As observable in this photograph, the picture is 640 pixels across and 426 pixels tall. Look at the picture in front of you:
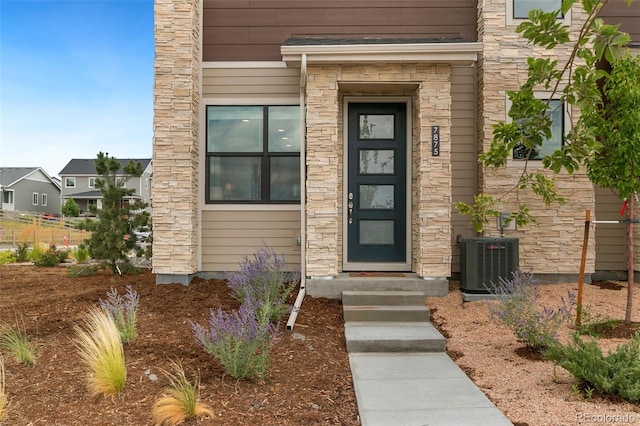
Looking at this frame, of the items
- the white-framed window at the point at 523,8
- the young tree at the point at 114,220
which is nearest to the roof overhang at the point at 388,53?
the white-framed window at the point at 523,8

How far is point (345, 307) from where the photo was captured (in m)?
4.98

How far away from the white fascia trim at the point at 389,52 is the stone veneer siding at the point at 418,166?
0.17 meters

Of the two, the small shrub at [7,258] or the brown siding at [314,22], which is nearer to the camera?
the brown siding at [314,22]

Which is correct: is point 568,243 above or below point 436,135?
below

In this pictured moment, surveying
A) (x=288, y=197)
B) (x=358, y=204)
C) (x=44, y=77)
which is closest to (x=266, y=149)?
(x=288, y=197)

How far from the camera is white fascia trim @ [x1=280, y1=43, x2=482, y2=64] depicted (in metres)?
5.32

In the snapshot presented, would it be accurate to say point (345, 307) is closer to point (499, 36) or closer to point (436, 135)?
point (436, 135)

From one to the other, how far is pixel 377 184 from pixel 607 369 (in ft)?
12.3

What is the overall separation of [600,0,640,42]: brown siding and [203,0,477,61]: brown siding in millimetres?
1856

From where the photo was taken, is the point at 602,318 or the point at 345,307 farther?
the point at 345,307

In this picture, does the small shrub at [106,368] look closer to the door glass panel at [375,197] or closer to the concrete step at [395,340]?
the concrete step at [395,340]

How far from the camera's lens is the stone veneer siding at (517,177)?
236 inches

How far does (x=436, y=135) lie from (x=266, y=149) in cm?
240

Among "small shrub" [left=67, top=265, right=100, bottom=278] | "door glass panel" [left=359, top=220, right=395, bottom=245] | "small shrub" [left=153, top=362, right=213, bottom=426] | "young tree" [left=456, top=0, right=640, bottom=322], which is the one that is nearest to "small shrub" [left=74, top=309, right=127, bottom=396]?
"small shrub" [left=153, top=362, right=213, bottom=426]
